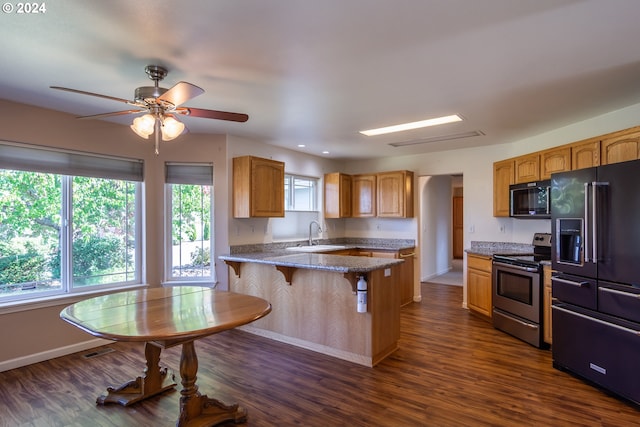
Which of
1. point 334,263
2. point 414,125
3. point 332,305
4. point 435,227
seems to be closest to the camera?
point 334,263

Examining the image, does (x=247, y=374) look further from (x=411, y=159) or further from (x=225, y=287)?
(x=411, y=159)

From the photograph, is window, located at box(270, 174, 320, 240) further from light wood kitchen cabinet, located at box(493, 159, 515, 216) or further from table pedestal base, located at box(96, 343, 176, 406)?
light wood kitchen cabinet, located at box(493, 159, 515, 216)

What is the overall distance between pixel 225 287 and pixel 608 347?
12.6ft

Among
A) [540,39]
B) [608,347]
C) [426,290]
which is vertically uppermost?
[540,39]

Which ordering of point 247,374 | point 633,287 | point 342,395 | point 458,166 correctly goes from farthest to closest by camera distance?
point 458,166 → point 247,374 → point 342,395 → point 633,287

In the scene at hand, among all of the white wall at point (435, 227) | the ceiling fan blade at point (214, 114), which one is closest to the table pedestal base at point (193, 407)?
the ceiling fan blade at point (214, 114)

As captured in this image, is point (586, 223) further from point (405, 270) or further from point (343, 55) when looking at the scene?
point (405, 270)

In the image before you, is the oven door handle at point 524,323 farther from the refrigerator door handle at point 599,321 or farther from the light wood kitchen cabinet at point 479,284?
the refrigerator door handle at point 599,321

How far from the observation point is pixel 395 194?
18.5ft

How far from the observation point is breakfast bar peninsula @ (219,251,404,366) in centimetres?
316

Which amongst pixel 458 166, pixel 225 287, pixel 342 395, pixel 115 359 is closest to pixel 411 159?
pixel 458 166

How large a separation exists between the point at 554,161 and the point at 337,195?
3118 millimetres

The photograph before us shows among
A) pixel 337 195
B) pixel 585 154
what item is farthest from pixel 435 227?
pixel 585 154

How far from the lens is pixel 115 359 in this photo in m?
3.34
